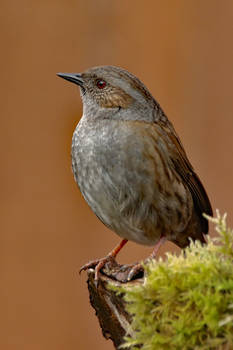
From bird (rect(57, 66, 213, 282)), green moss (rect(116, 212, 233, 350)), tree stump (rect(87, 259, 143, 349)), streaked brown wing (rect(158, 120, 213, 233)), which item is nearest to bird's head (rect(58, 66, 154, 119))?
bird (rect(57, 66, 213, 282))

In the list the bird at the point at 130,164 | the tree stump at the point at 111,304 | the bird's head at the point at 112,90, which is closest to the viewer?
the tree stump at the point at 111,304

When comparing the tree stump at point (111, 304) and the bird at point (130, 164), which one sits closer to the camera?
the tree stump at point (111, 304)

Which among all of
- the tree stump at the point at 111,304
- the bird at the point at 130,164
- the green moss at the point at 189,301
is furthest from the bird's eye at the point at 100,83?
the green moss at the point at 189,301

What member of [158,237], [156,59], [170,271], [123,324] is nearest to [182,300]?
[170,271]

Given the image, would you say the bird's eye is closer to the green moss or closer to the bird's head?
the bird's head

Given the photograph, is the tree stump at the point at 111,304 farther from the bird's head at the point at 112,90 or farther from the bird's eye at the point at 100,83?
the bird's eye at the point at 100,83

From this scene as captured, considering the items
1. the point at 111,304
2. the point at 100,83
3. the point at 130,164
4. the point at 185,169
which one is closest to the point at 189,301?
the point at 111,304

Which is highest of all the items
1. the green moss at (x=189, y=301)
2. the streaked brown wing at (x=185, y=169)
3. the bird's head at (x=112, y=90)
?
the bird's head at (x=112, y=90)
